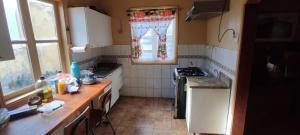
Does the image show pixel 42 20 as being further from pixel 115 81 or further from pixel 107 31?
pixel 115 81

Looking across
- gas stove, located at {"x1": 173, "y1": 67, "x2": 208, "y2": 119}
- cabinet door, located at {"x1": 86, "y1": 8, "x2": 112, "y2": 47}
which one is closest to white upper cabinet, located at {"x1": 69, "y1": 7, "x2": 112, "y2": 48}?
cabinet door, located at {"x1": 86, "y1": 8, "x2": 112, "y2": 47}

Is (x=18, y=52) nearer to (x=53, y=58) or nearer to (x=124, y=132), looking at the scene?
(x=53, y=58)

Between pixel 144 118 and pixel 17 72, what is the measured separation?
1.83 meters

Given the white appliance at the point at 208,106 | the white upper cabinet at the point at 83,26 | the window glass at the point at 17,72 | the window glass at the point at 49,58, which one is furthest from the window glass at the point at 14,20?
the white appliance at the point at 208,106

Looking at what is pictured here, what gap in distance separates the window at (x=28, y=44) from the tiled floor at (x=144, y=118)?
1150 mm

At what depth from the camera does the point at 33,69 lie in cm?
179

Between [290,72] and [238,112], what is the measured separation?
2238 millimetres

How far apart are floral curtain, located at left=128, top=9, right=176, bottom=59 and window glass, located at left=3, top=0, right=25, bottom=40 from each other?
1903mm

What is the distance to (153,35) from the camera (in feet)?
10.8

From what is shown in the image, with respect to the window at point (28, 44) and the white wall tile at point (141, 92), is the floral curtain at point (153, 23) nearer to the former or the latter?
the white wall tile at point (141, 92)

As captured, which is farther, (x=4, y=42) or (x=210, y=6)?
(x=210, y=6)

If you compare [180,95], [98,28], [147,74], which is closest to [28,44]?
[98,28]

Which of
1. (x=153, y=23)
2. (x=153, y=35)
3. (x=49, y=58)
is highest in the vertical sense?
(x=153, y=23)

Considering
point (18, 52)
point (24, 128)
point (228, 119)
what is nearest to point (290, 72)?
point (228, 119)
